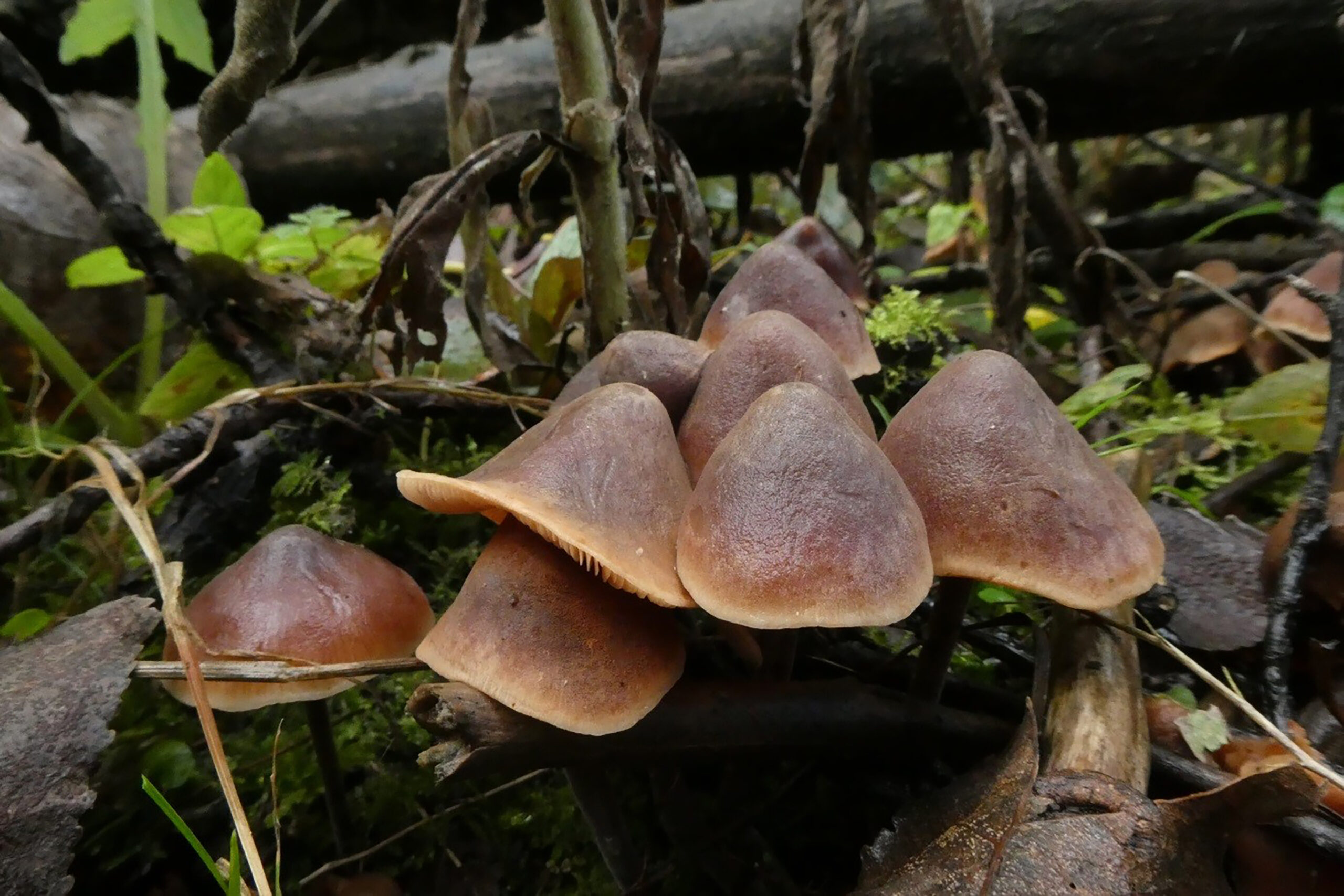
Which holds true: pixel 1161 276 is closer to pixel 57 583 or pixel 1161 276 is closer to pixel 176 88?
pixel 57 583

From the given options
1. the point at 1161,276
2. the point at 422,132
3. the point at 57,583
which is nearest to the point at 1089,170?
the point at 1161,276

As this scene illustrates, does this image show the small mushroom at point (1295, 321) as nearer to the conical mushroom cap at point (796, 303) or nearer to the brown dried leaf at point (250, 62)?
the conical mushroom cap at point (796, 303)

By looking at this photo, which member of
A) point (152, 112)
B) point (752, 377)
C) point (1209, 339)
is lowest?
point (1209, 339)

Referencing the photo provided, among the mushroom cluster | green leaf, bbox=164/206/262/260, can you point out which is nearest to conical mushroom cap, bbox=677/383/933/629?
the mushroom cluster

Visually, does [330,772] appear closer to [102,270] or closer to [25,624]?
[25,624]

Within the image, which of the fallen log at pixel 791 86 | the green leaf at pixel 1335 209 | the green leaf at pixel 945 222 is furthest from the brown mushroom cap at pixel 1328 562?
the green leaf at pixel 945 222

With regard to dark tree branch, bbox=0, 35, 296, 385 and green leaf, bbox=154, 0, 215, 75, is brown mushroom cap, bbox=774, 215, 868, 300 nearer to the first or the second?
dark tree branch, bbox=0, 35, 296, 385

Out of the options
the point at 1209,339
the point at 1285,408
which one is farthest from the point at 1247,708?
the point at 1209,339
